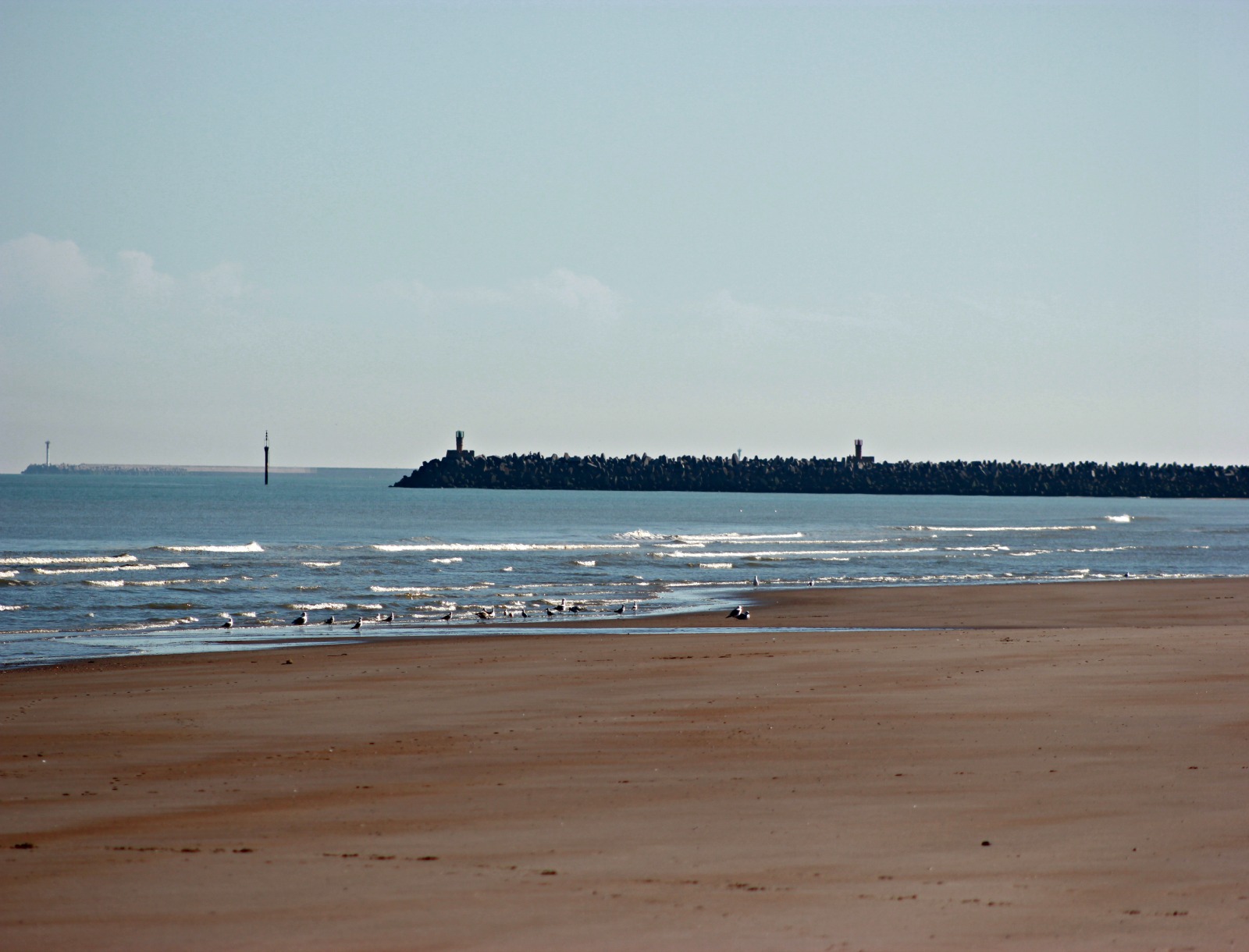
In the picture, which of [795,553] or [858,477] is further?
[858,477]

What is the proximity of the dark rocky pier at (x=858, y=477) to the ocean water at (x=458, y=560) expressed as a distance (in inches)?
2036

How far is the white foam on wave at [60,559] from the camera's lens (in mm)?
34656

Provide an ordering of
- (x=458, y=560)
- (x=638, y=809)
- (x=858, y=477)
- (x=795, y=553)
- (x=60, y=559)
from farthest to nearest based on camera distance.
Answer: (x=858, y=477), (x=795, y=553), (x=458, y=560), (x=60, y=559), (x=638, y=809)

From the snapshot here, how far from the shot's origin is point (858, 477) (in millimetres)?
146750

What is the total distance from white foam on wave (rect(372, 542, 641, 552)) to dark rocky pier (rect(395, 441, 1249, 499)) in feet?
317

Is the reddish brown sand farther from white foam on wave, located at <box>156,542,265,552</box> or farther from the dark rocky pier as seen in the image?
the dark rocky pier

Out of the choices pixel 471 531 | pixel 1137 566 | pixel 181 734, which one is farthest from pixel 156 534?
pixel 181 734

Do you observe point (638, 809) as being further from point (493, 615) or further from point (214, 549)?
point (214, 549)

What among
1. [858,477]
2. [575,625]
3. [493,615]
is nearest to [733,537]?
[493,615]

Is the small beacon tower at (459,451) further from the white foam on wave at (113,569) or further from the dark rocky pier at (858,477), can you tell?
the white foam on wave at (113,569)

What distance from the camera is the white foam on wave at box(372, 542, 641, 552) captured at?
45.1 metres

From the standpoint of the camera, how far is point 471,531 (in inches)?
2440

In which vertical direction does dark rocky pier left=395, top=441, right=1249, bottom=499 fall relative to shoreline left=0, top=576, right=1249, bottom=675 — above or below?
above

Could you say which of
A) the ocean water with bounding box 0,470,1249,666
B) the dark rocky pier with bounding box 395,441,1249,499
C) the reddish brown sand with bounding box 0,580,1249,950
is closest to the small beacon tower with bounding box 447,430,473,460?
the dark rocky pier with bounding box 395,441,1249,499
